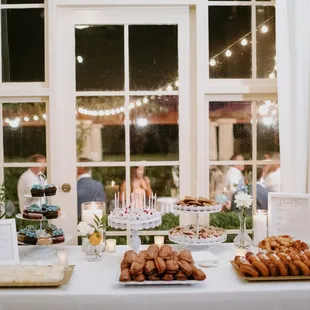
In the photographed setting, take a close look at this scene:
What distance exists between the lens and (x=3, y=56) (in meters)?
3.23

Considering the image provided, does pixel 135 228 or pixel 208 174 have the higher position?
pixel 208 174

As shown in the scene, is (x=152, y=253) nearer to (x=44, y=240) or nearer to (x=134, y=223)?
(x=134, y=223)

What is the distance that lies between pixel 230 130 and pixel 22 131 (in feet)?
4.27

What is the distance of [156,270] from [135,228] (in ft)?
1.34

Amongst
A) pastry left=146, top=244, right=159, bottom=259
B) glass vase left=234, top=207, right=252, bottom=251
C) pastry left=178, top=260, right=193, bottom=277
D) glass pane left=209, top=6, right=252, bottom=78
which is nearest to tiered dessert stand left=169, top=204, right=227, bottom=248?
glass vase left=234, top=207, right=252, bottom=251

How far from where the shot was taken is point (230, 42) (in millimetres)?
3260

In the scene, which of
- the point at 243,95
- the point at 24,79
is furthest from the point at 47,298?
the point at 243,95

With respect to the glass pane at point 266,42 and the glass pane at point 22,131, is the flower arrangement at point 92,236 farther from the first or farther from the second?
the glass pane at point 266,42

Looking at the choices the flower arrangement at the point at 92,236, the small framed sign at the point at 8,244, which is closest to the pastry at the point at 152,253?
the flower arrangement at the point at 92,236

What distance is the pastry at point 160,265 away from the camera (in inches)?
86.6

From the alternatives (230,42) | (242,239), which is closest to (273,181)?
(242,239)

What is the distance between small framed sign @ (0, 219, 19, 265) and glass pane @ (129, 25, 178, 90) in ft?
3.87

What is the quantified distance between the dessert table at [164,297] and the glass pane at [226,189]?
109cm

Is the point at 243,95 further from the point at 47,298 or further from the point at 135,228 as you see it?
the point at 47,298
